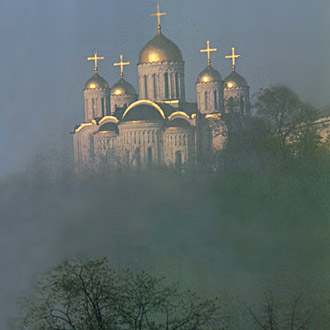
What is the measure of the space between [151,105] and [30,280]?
34196mm

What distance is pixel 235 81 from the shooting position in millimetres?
66250

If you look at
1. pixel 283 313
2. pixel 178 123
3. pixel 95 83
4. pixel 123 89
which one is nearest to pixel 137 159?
pixel 178 123

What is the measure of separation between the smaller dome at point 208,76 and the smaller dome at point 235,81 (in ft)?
11.6

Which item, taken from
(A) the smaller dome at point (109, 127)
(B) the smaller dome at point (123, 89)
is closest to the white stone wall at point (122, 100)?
(B) the smaller dome at point (123, 89)

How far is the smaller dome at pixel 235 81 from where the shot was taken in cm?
6600

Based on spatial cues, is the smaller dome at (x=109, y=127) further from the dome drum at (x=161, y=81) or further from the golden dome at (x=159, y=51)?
the golden dome at (x=159, y=51)

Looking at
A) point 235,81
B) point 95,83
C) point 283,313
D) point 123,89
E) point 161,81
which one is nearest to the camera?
point 283,313

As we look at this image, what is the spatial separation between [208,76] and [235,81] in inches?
171

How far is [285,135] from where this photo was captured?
3809 centimetres

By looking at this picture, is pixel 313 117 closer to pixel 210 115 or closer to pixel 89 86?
pixel 210 115

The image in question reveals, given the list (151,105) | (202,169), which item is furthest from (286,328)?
(151,105)

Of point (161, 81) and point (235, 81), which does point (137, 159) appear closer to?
point (161, 81)

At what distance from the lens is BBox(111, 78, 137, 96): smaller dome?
66.4 m

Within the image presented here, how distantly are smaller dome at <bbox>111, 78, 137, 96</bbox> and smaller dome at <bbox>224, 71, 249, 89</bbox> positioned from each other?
5.42 meters
